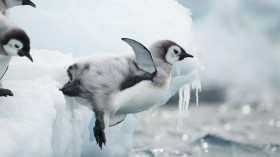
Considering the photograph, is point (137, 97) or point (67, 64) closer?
point (137, 97)

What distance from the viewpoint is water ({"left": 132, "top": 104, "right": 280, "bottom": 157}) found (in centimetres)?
642

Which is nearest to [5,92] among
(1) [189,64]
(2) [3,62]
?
(2) [3,62]

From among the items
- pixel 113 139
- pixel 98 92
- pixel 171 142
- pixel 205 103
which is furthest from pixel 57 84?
pixel 205 103

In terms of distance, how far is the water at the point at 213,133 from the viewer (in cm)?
642

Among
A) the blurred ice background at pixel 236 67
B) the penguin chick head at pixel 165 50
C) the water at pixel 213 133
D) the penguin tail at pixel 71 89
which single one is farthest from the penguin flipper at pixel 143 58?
the blurred ice background at pixel 236 67

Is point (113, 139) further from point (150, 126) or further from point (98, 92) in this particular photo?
point (150, 126)

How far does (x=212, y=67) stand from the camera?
11.9 meters

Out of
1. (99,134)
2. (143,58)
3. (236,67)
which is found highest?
(143,58)

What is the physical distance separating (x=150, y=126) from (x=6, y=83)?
6.17 meters

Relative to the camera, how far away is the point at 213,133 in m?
8.00

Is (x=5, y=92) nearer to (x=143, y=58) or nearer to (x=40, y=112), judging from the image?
(x=40, y=112)

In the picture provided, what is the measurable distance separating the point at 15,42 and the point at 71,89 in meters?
0.51

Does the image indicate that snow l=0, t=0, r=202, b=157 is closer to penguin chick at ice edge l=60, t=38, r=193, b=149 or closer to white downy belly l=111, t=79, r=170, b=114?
penguin chick at ice edge l=60, t=38, r=193, b=149

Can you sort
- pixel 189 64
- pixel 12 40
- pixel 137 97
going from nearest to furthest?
pixel 12 40, pixel 137 97, pixel 189 64
